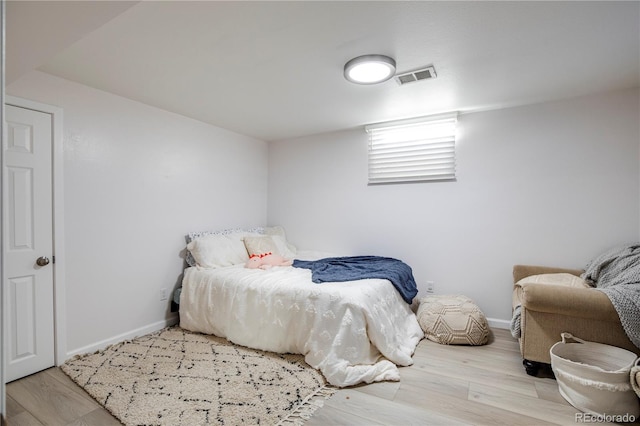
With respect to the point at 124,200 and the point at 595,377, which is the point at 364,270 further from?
the point at 124,200

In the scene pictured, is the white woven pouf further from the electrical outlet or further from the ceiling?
the ceiling

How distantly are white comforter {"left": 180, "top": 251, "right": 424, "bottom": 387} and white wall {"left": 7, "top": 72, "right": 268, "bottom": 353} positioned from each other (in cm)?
44

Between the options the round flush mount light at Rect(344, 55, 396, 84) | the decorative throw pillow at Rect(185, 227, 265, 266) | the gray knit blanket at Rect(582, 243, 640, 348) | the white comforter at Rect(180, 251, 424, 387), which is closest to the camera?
the gray knit blanket at Rect(582, 243, 640, 348)

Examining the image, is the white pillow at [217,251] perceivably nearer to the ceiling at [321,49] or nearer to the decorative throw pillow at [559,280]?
the ceiling at [321,49]

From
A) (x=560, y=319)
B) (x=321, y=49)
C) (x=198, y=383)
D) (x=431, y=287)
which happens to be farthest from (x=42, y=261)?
(x=560, y=319)

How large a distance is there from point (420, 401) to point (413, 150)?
2.65 m

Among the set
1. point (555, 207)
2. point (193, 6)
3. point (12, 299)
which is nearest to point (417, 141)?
point (555, 207)

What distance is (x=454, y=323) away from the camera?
114 inches

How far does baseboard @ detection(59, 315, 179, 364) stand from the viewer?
2.65m

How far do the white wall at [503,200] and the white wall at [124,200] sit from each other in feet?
5.77

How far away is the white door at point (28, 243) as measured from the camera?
89.8 inches

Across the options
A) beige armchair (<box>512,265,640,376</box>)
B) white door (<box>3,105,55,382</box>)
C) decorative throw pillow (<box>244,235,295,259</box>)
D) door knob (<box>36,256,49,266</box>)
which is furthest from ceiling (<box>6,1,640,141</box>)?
beige armchair (<box>512,265,640,376</box>)

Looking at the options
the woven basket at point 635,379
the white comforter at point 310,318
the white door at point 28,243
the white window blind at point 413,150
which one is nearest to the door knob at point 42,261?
the white door at point 28,243

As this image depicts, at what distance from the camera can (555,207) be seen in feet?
10.0
